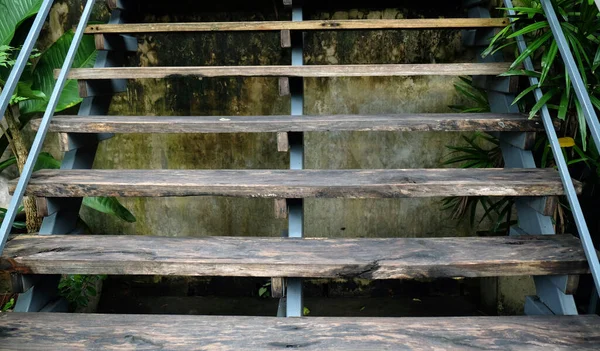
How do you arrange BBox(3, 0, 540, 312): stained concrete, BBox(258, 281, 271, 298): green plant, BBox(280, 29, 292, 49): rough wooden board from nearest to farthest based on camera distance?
BBox(280, 29, 292, 49): rough wooden board → BBox(3, 0, 540, 312): stained concrete → BBox(258, 281, 271, 298): green plant

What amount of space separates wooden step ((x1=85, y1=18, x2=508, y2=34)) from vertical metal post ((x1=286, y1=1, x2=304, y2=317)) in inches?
4.5

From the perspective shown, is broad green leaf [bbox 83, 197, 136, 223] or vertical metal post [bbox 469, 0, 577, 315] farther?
broad green leaf [bbox 83, 197, 136, 223]

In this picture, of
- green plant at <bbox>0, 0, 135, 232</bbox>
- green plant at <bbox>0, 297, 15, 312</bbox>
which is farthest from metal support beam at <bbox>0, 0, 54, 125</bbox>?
green plant at <bbox>0, 297, 15, 312</bbox>

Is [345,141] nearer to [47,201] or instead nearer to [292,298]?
[292,298]

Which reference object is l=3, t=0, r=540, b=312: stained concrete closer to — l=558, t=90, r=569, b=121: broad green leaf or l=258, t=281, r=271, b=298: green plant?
l=258, t=281, r=271, b=298: green plant

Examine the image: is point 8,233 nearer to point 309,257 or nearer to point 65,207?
point 65,207

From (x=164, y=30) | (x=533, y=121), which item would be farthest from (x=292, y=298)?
(x=164, y=30)

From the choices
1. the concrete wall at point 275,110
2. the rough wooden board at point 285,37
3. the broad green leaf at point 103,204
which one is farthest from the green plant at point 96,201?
the rough wooden board at point 285,37

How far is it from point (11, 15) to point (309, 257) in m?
2.19

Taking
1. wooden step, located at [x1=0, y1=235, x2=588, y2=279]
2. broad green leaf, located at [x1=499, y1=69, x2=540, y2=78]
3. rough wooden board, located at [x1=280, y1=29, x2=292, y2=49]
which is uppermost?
rough wooden board, located at [x1=280, y1=29, x2=292, y2=49]

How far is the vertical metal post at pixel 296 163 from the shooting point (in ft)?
5.20

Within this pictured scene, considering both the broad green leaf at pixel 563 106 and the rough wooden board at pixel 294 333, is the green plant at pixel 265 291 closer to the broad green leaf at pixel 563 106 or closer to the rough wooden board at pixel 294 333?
the rough wooden board at pixel 294 333

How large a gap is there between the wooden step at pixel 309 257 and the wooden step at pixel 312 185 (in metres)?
0.18

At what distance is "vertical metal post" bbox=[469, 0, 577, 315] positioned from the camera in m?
1.56
